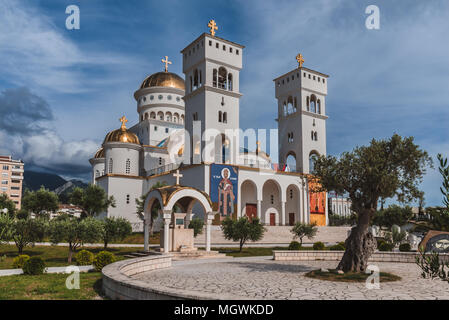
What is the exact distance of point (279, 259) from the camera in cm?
1827

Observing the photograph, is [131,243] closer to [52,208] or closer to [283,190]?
[52,208]

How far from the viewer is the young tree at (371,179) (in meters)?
11.9

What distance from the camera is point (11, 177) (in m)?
85.6

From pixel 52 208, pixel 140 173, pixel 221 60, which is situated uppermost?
pixel 221 60

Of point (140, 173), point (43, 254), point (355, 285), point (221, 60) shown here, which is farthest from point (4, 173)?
point (355, 285)

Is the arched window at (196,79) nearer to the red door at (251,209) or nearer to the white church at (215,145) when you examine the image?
the white church at (215,145)

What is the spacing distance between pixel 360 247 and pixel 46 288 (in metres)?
9.16

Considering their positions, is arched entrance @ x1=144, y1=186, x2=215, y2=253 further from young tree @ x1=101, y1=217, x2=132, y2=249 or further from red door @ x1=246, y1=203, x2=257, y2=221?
red door @ x1=246, y1=203, x2=257, y2=221

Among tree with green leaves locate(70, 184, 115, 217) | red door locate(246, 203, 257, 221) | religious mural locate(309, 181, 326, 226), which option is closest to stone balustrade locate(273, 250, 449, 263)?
red door locate(246, 203, 257, 221)

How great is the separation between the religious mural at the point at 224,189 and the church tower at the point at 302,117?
1002 cm

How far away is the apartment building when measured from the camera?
277ft

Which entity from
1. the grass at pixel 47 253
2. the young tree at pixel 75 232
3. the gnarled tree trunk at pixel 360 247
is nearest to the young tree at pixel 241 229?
→ the grass at pixel 47 253

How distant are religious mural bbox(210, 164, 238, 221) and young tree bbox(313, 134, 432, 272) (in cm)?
2210
